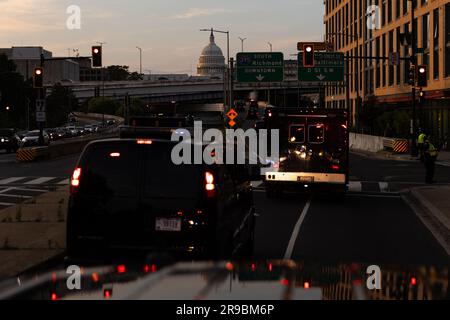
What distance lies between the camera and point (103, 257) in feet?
29.1

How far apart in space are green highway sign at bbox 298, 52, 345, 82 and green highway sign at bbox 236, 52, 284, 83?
1810 millimetres

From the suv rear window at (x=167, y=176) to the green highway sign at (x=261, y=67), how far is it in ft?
159

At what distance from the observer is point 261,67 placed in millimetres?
57438

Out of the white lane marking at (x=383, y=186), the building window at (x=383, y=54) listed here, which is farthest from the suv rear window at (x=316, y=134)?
the building window at (x=383, y=54)

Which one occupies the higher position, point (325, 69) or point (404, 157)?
point (325, 69)

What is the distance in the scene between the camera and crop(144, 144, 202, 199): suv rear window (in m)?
8.91

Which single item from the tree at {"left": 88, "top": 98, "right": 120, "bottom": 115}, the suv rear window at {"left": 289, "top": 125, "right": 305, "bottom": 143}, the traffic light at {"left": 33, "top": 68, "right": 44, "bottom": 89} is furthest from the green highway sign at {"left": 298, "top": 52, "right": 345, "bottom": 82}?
the tree at {"left": 88, "top": 98, "right": 120, "bottom": 115}

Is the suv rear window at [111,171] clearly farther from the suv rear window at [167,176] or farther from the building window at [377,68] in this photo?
the building window at [377,68]

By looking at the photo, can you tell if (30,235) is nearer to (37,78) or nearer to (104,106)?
(37,78)

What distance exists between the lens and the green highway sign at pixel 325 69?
57.9 metres

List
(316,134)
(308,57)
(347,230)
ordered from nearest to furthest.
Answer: (347,230) < (316,134) < (308,57)

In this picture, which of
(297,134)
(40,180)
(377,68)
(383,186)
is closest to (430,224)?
(297,134)

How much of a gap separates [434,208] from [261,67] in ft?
128
